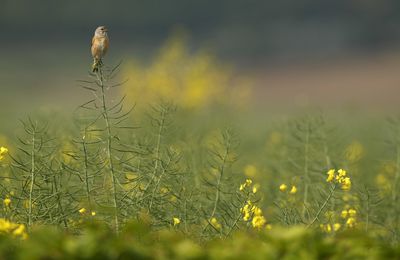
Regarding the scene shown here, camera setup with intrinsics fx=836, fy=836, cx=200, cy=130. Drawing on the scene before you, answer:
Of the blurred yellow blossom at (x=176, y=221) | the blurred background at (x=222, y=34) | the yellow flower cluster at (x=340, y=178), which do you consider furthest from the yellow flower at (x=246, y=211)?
the blurred background at (x=222, y=34)

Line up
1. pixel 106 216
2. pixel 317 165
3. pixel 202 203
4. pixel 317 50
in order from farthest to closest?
pixel 317 50 < pixel 317 165 < pixel 202 203 < pixel 106 216

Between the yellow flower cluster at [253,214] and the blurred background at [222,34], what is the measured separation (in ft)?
164

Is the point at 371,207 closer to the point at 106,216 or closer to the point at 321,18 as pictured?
the point at 106,216

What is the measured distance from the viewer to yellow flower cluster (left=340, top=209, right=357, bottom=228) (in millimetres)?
5535

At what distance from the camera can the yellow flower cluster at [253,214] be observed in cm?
501

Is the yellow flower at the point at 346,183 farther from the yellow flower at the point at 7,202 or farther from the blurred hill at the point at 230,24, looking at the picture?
the blurred hill at the point at 230,24

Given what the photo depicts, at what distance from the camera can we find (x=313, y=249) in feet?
12.5

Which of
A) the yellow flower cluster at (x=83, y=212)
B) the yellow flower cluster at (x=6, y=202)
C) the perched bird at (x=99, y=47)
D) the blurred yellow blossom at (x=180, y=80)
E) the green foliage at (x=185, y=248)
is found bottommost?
the green foliage at (x=185, y=248)

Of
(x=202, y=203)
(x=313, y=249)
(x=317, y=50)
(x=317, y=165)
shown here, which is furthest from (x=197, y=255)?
(x=317, y=50)

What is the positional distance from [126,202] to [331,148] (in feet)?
8.40

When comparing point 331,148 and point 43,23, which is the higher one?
point 43,23

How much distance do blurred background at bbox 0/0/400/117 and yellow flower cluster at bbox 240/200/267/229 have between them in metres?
50.0

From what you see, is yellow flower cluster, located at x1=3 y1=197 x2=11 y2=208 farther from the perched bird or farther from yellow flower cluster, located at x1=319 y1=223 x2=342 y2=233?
yellow flower cluster, located at x1=319 y1=223 x2=342 y2=233

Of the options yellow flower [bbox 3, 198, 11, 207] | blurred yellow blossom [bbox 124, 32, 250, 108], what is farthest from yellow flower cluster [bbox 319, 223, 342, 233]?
blurred yellow blossom [bbox 124, 32, 250, 108]
